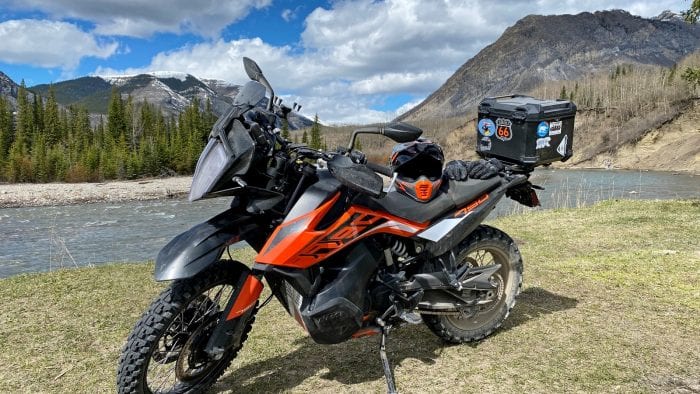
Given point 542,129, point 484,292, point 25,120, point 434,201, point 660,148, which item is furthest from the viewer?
point 25,120

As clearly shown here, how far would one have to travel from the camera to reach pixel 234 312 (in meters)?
2.83

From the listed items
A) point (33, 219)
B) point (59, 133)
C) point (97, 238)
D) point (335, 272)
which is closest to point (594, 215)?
point (335, 272)

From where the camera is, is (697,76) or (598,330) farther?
(697,76)

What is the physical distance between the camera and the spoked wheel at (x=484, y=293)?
371 centimetres

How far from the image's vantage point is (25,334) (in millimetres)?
4211

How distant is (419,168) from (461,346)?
1.32m

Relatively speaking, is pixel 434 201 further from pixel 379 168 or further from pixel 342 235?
pixel 342 235

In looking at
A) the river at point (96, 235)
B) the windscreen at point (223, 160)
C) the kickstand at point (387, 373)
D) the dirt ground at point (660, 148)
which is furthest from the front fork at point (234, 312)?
the dirt ground at point (660, 148)

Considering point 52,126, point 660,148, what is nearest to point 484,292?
point 660,148

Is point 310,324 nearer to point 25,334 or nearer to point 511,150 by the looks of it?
point 511,150

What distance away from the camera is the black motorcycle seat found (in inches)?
123

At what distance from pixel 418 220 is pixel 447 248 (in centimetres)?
34

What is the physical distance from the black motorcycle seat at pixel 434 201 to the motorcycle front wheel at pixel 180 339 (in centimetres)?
87

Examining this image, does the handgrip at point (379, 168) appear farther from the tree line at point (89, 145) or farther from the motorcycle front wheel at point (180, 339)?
the tree line at point (89, 145)
